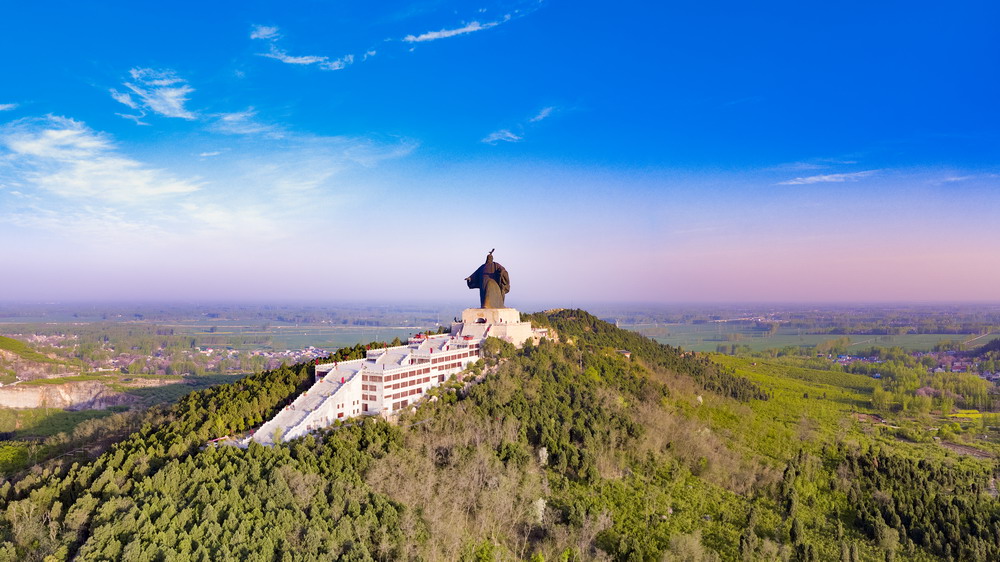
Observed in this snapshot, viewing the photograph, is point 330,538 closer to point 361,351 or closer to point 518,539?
point 518,539

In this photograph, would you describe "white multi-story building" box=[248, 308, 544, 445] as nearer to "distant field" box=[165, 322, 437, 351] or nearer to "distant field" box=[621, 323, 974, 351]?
"distant field" box=[621, 323, 974, 351]

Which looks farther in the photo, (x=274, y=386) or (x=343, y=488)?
(x=274, y=386)

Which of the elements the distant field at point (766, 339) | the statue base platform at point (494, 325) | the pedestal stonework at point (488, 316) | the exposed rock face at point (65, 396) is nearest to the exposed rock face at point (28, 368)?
the exposed rock face at point (65, 396)

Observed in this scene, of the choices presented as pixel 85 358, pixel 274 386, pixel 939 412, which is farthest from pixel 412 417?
pixel 85 358

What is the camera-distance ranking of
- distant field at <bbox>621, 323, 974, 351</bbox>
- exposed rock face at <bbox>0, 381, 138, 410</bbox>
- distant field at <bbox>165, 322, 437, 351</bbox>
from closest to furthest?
exposed rock face at <bbox>0, 381, 138, 410</bbox>, distant field at <bbox>621, 323, 974, 351</bbox>, distant field at <bbox>165, 322, 437, 351</bbox>

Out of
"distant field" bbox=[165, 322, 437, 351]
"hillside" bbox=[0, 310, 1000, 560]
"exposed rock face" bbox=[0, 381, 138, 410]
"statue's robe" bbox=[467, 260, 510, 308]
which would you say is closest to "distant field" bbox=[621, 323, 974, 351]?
"distant field" bbox=[165, 322, 437, 351]
